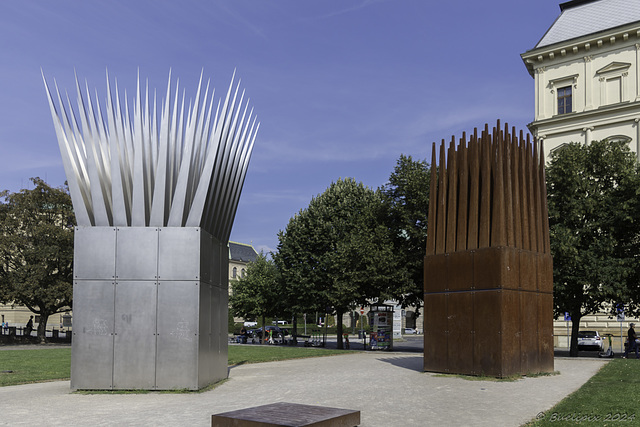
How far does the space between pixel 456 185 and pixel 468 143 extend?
1454mm

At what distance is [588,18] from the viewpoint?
50688 millimetres

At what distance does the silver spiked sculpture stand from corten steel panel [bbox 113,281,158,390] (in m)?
0.02

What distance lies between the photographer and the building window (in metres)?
51.1

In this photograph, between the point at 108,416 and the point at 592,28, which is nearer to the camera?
the point at 108,416

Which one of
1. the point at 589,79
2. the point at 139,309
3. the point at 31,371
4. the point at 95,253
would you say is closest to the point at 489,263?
the point at 139,309

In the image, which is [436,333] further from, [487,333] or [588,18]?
[588,18]

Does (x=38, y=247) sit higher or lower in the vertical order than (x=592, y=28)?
lower

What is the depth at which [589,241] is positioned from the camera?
1275 inches

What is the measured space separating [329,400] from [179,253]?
500 cm

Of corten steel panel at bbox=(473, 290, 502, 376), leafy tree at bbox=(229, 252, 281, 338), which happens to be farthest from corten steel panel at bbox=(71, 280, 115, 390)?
leafy tree at bbox=(229, 252, 281, 338)

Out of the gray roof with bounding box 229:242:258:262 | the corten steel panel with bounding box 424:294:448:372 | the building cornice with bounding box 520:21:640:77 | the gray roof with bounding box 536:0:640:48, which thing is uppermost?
the gray roof with bounding box 536:0:640:48

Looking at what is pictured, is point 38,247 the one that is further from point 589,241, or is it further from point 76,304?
point 589,241

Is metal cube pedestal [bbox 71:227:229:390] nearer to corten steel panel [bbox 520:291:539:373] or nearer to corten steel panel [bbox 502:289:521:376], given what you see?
corten steel panel [bbox 502:289:521:376]

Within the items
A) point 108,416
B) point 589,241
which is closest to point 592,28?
point 589,241
